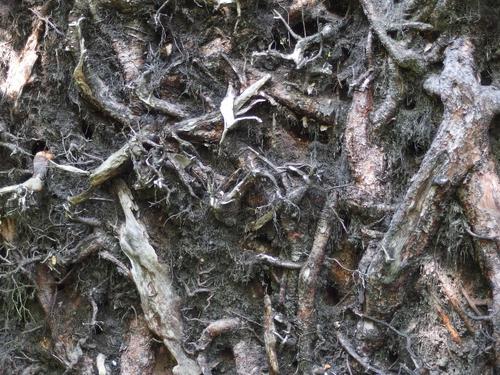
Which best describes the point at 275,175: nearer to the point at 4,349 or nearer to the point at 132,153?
the point at 132,153

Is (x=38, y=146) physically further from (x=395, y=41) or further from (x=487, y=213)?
(x=487, y=213)

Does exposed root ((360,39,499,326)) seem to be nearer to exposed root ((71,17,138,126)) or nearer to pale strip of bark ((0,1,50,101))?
exposed root ((71,17,138,126))

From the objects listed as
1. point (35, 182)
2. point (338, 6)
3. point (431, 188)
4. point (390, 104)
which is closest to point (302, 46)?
point (338, 6)

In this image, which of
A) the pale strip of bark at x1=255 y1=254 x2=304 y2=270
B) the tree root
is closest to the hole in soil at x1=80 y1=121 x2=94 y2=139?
the pale strip of bark at x1=255 y1=254 x2=304 y2=270

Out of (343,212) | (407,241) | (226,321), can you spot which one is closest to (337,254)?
(343,212)

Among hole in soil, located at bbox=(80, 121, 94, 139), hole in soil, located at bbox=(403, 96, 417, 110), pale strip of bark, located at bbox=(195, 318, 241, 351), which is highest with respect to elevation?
hole in soil, located at bbox=(403, 96, 417, 110)

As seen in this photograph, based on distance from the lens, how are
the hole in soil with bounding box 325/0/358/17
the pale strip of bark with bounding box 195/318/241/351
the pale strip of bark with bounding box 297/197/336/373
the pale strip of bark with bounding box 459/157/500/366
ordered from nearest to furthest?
the pale strip of bark with bounding box 459/157/500/366, the pale strip of bark with bounding box 297/197/336/373, the pale strip of bark with bounding box 195/318/241/351, the hole in soil with bounding box 325/0/358/17
